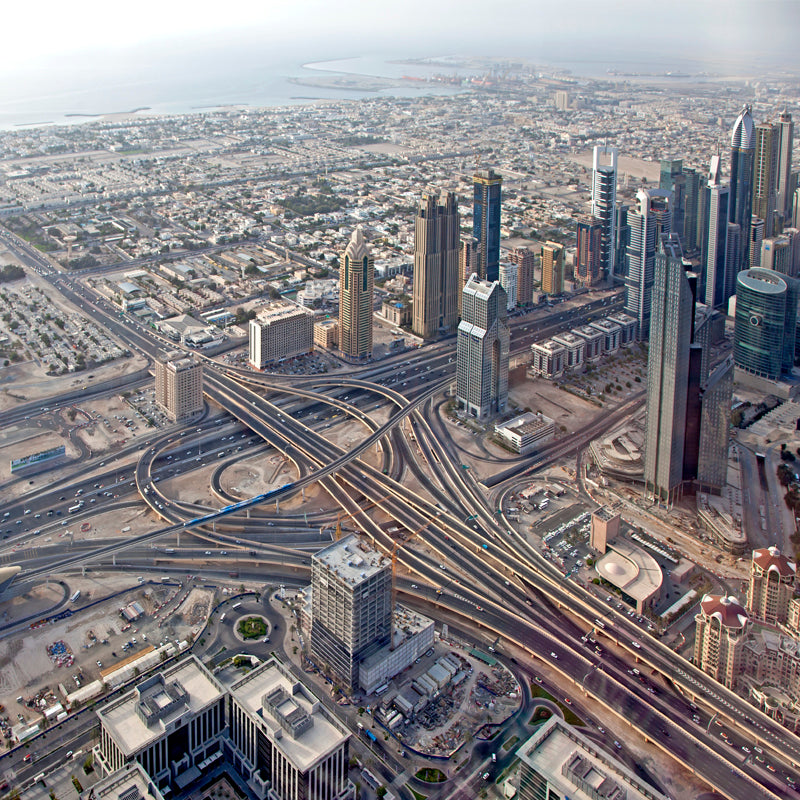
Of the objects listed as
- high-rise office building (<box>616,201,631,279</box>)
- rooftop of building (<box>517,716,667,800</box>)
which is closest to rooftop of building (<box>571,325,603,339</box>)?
high-rise office building (<box>616,201,631,279</box>)

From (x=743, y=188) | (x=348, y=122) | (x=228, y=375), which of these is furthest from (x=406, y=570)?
(x=348, y=122)

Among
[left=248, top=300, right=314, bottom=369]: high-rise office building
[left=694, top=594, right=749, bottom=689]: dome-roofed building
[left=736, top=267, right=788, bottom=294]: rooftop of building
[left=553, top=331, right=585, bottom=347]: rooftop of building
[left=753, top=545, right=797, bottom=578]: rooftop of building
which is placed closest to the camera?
[left=694, top=594, right=749, bottom=689]: dome-roofed building

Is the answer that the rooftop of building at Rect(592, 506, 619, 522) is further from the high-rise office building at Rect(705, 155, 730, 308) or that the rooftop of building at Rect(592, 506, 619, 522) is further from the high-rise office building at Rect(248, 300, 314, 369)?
the high-rise office building at Rect(705, 155, 730, 308)

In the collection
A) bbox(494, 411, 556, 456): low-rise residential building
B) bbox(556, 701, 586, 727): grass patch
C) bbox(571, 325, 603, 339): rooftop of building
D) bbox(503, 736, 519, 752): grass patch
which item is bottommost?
bbox(503, 736, 519, 752): grass patch

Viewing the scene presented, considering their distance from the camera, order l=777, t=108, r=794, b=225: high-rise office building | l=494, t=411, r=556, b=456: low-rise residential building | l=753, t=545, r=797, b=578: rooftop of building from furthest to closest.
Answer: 1. l=777, t=108, r=794, b=225: high-rise office building
2. l=494, t=411, r=556, b=456: low-rise residential building
3. l=753, t=545, r=797, b=578: rooftop of building

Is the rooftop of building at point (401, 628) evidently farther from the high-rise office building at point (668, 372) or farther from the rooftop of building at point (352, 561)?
the high-rise office building at point (668, 372)

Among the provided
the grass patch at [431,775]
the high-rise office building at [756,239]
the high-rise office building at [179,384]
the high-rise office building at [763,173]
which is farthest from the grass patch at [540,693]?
the high-rise office building at [763,173]
